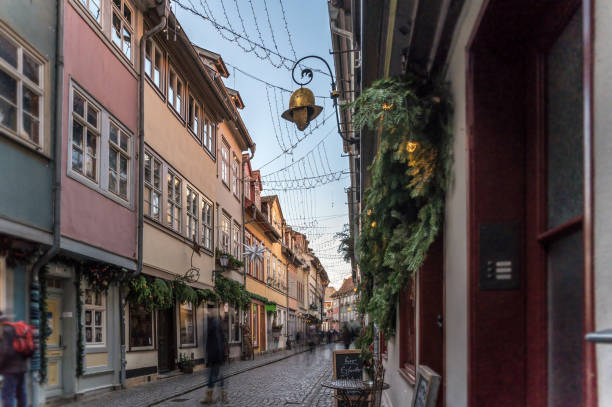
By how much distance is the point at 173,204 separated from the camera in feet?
56.5

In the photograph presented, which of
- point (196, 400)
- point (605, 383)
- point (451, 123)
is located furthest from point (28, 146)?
point (605, 383)

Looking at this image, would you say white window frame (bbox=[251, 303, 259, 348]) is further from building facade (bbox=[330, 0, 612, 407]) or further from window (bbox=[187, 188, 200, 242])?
building facade (bbox=[330, 0, 612, 407])

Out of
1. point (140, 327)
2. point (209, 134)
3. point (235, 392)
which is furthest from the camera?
point (209, 134)

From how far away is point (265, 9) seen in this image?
9.01 metres

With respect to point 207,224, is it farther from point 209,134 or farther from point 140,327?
point 140,327

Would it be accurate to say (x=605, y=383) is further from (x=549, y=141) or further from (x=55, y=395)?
(x=55, y=395)

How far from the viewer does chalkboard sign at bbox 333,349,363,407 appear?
8.92 metres

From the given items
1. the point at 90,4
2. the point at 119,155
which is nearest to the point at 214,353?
the point at 119,155

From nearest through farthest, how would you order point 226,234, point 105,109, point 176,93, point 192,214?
1. point 105,109
2. point 176,93
3. point 192,214
4. point 226,234

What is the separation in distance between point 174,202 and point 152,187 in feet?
6.31

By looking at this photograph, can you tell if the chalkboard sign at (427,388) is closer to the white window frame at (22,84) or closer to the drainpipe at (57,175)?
the white window frame at (22,84)

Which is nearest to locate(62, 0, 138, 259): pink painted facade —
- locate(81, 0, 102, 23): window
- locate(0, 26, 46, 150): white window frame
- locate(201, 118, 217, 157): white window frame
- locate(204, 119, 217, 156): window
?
locate(81, 0, 102, 23): window

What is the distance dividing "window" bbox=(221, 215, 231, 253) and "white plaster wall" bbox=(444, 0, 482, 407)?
783 inches

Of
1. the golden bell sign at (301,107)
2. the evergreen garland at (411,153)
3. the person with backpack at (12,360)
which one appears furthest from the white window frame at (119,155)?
the evergreen garland at (411,153)
